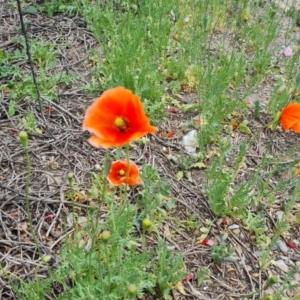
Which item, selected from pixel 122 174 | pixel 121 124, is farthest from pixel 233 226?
pixel 121 124

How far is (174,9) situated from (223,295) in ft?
8.16

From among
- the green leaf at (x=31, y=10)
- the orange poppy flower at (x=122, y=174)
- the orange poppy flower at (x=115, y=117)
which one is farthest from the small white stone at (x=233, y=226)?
the green leaf at (x=31, y=10)

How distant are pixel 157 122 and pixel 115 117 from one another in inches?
49.8

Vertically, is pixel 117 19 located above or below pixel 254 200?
above

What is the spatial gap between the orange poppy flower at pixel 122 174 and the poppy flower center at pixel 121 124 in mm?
328

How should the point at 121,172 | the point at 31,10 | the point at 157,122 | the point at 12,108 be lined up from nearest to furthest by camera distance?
the point at 121,172
the point at 12,108
the point at 157,122
the point at 31,10

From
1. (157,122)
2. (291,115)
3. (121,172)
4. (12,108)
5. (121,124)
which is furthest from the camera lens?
(157,122)

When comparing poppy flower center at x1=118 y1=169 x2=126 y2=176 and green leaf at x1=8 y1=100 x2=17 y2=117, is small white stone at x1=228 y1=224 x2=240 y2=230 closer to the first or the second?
poppy flower center at x1=118 y1=169 x2=126 y2=176

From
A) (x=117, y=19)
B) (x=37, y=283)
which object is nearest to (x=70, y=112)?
(x=117, y=19)

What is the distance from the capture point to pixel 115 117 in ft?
4.90

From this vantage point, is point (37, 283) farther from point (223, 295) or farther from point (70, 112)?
point (70, 112)

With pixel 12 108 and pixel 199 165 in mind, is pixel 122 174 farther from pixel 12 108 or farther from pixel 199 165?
pixel 12 108

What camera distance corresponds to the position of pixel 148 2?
352 centimetres

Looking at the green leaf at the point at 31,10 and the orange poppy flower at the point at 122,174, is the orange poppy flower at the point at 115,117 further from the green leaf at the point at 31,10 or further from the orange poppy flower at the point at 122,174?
the green leaf at the point at 31,10
